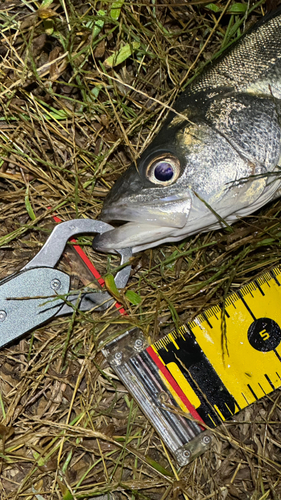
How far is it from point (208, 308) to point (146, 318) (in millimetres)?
341

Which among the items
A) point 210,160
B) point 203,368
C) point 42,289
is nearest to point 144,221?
point 210,160

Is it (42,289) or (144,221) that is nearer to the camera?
(144,221)

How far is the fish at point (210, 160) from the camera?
2.07m

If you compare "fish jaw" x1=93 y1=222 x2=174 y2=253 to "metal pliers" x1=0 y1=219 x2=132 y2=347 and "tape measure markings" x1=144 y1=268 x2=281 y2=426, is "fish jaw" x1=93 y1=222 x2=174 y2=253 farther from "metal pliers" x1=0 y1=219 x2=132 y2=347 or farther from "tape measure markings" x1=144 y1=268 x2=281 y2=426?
"tape measure markings" x1=144 y1=268 x2=281 y2=426

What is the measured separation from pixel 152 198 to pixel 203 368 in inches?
37.6

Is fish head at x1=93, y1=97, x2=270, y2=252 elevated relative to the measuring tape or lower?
elevated

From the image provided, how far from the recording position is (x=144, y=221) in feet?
6.89

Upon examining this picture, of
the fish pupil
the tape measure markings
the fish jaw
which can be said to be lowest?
the tape measure markings

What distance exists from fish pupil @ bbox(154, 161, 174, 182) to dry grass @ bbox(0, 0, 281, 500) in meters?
0.44

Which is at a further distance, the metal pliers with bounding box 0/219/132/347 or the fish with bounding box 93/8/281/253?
the metal pliers with bounding box 0/219/132/347

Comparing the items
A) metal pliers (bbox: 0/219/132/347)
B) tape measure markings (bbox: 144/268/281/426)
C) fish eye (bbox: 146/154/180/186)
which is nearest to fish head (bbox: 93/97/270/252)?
fish eye (bbox: 146/154/180/186)

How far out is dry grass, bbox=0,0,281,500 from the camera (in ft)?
7.93

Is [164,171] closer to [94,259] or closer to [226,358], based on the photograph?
[94,259]

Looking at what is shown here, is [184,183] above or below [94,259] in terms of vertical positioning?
above
